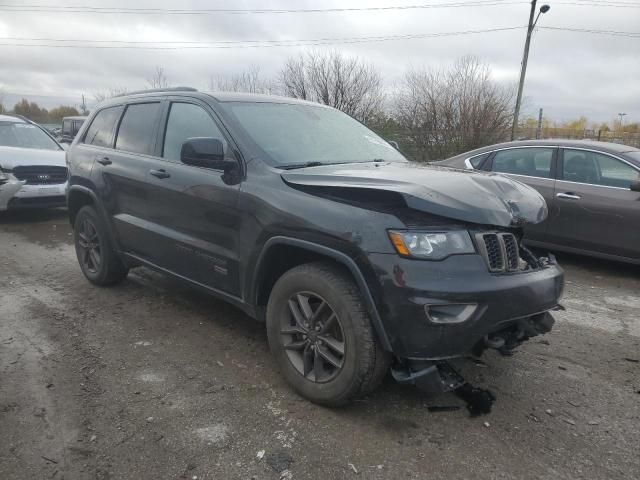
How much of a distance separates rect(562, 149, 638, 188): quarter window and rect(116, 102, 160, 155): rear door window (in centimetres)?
475

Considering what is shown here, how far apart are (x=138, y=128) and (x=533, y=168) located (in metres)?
4.71

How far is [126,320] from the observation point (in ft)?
14.2

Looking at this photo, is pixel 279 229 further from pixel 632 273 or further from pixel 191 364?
pixel 632 273

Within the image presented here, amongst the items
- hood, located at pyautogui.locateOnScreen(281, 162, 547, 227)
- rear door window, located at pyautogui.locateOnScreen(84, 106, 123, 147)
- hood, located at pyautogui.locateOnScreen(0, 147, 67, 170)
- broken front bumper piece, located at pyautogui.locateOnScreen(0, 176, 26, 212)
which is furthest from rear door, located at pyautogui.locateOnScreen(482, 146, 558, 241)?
broken front bumper piece, located at pyautogui.locateOnScreen(0, 176, 26, 212)

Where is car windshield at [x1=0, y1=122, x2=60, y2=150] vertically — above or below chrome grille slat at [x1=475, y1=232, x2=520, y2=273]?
above

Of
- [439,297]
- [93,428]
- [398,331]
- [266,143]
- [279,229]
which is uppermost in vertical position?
[266,143]

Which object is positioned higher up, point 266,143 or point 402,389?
point 266,143

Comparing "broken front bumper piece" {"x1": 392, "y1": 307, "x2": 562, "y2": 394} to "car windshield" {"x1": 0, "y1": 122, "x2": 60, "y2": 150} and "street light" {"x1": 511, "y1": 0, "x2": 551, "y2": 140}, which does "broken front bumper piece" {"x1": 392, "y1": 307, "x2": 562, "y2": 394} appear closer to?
"car windshield" {"x1": 0, "y1": 122, "x2": 60, "y2": 150}

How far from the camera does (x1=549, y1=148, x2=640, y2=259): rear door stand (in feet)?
18.5

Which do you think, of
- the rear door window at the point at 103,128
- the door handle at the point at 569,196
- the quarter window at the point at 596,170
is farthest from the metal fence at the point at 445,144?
the rear door window at the point at 103,128

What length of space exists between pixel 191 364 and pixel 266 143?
1.61 m

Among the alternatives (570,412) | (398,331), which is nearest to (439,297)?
(398,331)

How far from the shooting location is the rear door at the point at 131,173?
422 centimetres

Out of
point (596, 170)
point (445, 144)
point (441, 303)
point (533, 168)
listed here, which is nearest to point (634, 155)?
point (596, 170)
